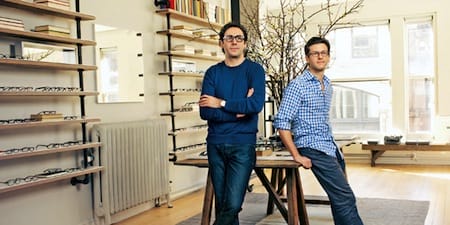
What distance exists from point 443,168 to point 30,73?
18.5ft

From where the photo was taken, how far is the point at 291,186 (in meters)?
3.33

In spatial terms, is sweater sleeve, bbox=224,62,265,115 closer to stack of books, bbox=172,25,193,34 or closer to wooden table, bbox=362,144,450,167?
stack of books, bbox=172,25,193,34

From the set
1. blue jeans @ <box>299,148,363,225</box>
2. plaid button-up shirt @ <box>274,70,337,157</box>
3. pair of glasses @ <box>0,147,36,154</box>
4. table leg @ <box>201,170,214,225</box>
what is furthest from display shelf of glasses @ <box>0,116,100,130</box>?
blue jeans @ <box>299,148,363,225</box>

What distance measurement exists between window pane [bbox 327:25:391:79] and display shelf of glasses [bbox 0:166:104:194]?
16.0 feet

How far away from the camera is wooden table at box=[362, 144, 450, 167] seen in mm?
6945

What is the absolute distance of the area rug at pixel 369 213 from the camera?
4.07m

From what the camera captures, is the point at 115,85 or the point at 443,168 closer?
the point at 115,85

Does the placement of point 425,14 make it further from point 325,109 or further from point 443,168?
point 325,109

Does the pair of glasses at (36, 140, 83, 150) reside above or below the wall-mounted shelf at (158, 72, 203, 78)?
below

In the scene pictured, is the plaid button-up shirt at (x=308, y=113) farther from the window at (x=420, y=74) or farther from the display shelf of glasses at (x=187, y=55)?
the window at (x=420, y=74)

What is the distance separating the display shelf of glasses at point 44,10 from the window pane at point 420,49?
5.33 metres

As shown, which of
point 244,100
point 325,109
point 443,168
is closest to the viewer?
point 244,100

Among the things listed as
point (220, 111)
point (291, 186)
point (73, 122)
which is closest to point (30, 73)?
point (73, 122)

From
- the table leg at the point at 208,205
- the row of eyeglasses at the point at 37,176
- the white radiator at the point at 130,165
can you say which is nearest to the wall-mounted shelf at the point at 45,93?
the white radiator at the point at 130,165
